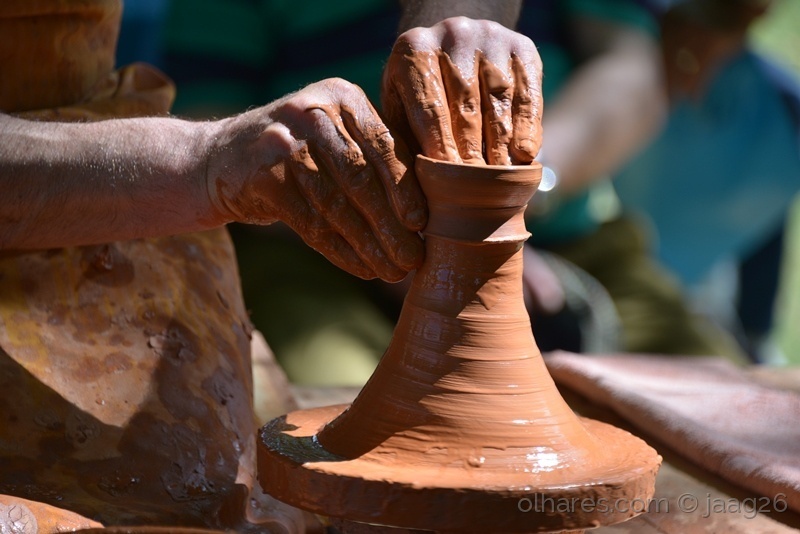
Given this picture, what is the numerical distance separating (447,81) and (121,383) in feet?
2.07

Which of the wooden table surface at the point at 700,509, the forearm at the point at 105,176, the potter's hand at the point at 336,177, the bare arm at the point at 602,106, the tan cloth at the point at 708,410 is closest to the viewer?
the potter's hand at the point at 336,177

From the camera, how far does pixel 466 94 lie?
121 centimetres

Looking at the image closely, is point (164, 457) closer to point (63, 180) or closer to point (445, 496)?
point (63, 180)

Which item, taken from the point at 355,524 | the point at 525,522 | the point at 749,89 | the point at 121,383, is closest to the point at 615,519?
the point at 525,522

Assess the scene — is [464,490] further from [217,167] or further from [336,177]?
[217,167]

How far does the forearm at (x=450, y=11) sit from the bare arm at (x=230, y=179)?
19.1 inches

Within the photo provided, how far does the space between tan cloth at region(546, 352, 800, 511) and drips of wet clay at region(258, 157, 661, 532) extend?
1.53 ft

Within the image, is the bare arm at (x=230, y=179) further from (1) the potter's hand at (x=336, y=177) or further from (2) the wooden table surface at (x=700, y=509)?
(2) the wooden table surface at (x=700, y=509)

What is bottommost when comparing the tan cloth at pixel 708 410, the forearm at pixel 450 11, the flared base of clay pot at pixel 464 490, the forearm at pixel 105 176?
the tan cloth at pixel 708 410

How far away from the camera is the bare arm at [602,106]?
3.35m

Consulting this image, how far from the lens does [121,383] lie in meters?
1.43

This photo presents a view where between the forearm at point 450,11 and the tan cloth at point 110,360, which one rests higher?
the forearm at point 450,11

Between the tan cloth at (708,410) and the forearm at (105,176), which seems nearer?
the forearm at (105,176)

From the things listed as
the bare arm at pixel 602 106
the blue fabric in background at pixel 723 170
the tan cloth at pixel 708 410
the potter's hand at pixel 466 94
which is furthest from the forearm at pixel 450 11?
the blue fabric in background at pixel 723 170
